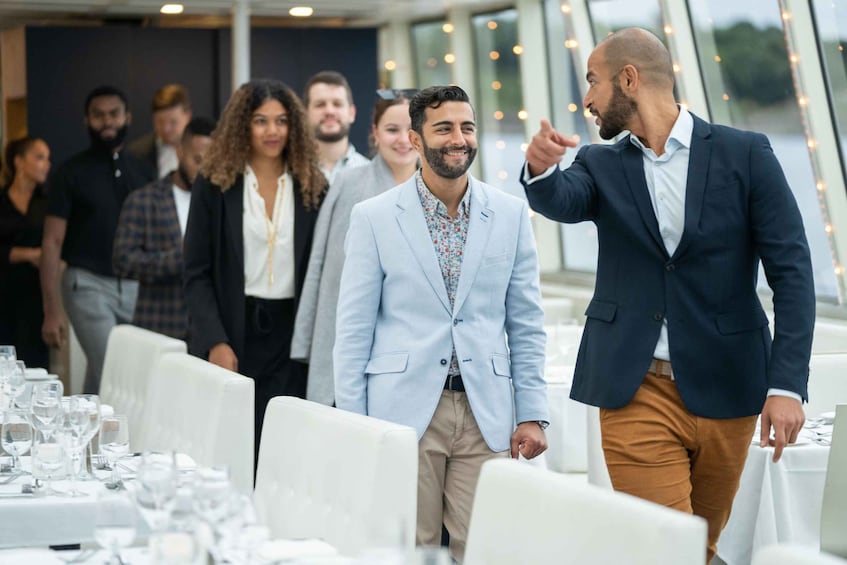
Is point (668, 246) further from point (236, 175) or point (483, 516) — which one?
point (236, 175)

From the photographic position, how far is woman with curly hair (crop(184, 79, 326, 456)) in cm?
488

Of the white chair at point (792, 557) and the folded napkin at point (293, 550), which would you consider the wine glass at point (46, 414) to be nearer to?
the folded napkin at point (293, 550)

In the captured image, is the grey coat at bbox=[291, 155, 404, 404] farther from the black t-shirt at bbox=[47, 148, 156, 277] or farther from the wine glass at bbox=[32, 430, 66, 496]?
the black t-shirt at bbox=[47, 148, 156, 277]

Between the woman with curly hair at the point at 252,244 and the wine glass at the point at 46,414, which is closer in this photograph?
the wine glass at the point at 46,414

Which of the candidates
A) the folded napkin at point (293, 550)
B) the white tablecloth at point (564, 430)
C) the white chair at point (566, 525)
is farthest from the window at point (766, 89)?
the folded napkin at point (293, 550)

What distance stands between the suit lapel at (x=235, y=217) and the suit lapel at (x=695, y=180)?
6.43 ft

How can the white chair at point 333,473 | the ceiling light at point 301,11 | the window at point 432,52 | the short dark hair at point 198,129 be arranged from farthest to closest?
the window at point 432,52, the ceiling light at point 301,11, the short dark hair at point 198,129, the white chair at point 333,473

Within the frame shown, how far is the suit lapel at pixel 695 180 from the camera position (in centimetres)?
338

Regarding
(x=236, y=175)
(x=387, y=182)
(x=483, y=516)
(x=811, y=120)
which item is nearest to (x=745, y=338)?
(x=483, y=516)

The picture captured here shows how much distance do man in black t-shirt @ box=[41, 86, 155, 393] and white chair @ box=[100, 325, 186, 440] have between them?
7.06 feet

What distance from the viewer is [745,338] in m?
3.44

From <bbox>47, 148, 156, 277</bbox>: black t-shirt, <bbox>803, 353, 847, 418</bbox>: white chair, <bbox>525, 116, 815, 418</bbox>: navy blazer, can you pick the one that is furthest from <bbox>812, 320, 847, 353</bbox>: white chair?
<bbox>47, 148, 156, 277</bbox>: black t-shirt

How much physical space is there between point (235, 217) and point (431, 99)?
1.46 metres

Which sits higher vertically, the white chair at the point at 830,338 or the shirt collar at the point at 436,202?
the shirt collar at the point at 436,202
